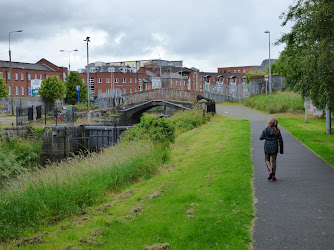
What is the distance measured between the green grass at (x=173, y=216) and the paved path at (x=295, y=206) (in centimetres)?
30

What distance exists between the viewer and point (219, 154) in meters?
16.7

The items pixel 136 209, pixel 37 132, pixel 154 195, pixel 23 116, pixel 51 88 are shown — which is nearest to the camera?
pixel 136 209

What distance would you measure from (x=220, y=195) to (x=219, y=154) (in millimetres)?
7111

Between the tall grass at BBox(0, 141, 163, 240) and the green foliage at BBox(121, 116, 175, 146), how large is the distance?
15.4 ft

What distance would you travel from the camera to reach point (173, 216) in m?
8.23

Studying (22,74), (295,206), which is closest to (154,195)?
(295,206)

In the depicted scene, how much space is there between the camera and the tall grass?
29.6ft

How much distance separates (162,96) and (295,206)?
38.2m

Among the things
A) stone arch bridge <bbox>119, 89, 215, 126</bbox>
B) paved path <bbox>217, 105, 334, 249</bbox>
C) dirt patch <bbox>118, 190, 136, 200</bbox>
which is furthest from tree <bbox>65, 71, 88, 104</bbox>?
dirt patch <bbox>118, 190, 136, 200</bbox>

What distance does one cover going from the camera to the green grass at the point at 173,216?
22.7 ft

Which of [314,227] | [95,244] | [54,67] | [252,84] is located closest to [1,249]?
[95,244]

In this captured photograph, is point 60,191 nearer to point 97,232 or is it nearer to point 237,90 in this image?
point 97,232

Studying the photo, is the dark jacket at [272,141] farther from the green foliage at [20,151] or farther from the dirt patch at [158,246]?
the green foliage at [20,151]

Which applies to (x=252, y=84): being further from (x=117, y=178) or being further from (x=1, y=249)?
(x=1, y=249)
